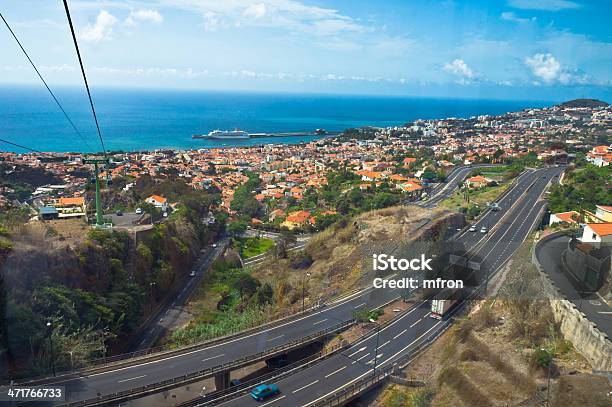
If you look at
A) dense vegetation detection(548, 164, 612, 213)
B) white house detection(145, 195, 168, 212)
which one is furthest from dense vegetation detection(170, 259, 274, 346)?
dense vegetation detection(548, 164, 612, 213)

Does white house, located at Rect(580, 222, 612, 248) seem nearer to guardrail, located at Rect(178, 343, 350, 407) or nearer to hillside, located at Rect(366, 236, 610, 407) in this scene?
hillside, located at Rect(366, 236, 610, 407)

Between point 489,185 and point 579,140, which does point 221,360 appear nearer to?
point 489,185

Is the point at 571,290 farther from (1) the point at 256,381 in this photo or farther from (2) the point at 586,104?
(2) the point at 586,104

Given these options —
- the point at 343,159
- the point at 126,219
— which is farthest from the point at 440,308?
the point at 343,159

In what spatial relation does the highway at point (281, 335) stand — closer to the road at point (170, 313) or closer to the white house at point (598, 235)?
the white house at point (598, 235)

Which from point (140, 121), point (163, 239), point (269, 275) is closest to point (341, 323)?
point (269, 275)

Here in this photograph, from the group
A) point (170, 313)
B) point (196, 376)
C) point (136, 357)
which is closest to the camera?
point (196, 376)
